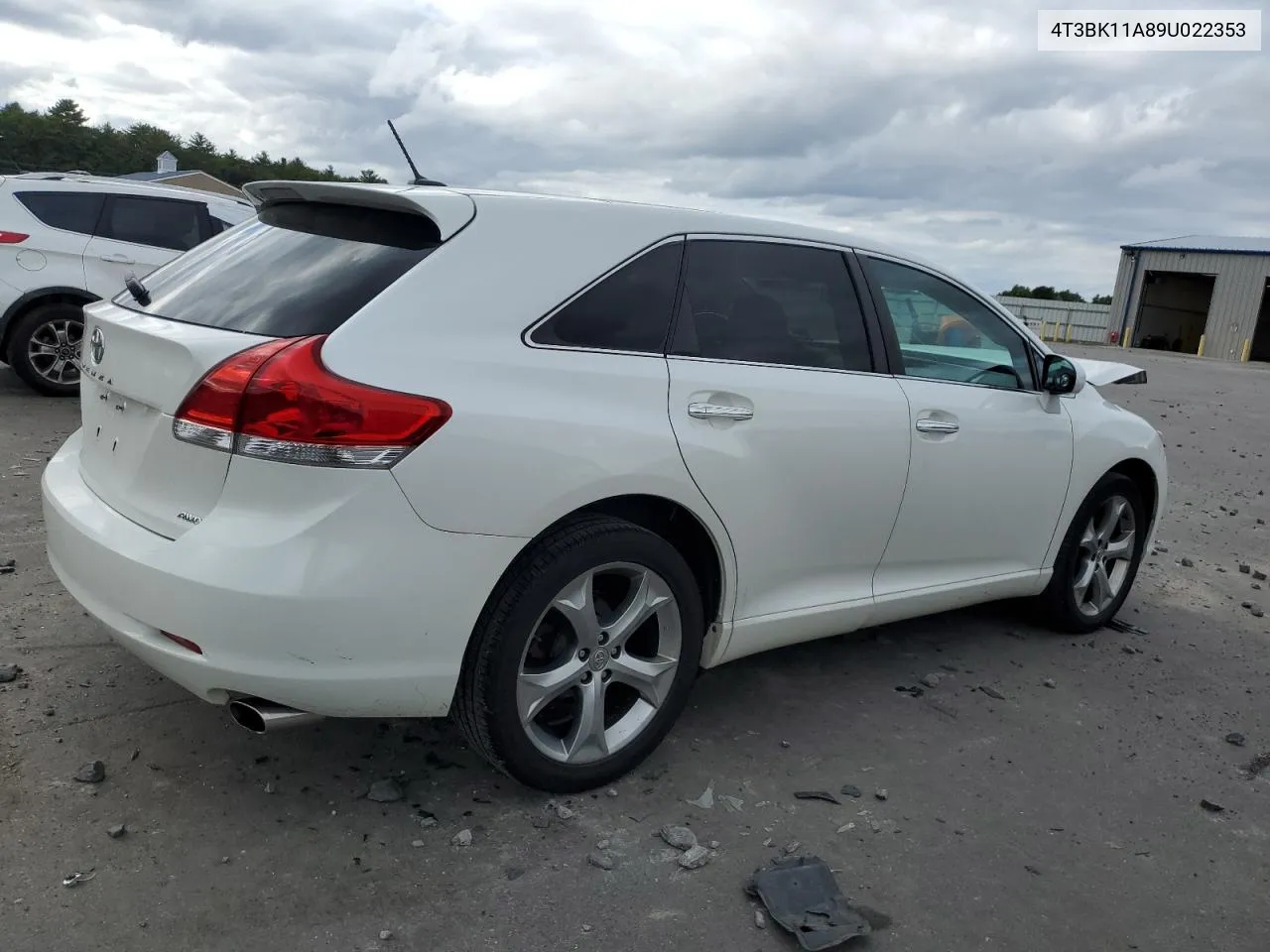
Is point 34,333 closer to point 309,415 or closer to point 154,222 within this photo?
point 154,222

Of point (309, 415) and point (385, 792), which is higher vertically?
point (309, 415)

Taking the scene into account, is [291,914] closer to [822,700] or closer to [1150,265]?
[822,700]

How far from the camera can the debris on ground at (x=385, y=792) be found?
3.03 metres

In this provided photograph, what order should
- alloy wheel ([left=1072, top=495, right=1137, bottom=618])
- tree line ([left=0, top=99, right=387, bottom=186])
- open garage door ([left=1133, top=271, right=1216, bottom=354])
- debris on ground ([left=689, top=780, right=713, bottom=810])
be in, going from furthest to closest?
1. tree line ([left=0, top=99, right=387, bottom=186])
2. open garage door ([left=1133, top=271, right=1216, bottom=354])
3. alloy wheel ([left=1072, top=495, right=1137, bottom=618])
4. debris on ground ([left=689, top=780, right=713, bottom=810])

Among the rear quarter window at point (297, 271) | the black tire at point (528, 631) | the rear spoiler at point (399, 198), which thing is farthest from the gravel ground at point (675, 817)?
the rear spoiler at point (399, 198)

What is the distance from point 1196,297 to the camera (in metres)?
50.1

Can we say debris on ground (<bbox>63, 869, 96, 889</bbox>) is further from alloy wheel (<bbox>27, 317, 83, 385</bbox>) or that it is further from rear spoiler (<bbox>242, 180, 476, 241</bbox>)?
alloy wheel (<bbox>27, 317, 83, 385</bbox>)

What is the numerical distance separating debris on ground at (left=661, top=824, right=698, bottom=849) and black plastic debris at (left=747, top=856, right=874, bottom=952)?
0.22 metres

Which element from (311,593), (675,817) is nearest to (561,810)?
(675,817)

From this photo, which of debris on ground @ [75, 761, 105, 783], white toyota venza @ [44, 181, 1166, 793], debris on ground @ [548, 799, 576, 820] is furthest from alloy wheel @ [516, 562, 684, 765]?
debris on ground @ [75, 761, 105, 783]

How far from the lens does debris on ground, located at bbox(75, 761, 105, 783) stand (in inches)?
118

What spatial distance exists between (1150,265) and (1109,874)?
49295 mm

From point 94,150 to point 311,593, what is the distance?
89.7m

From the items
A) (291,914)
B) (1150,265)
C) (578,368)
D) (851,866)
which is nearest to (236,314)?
(578,368)
